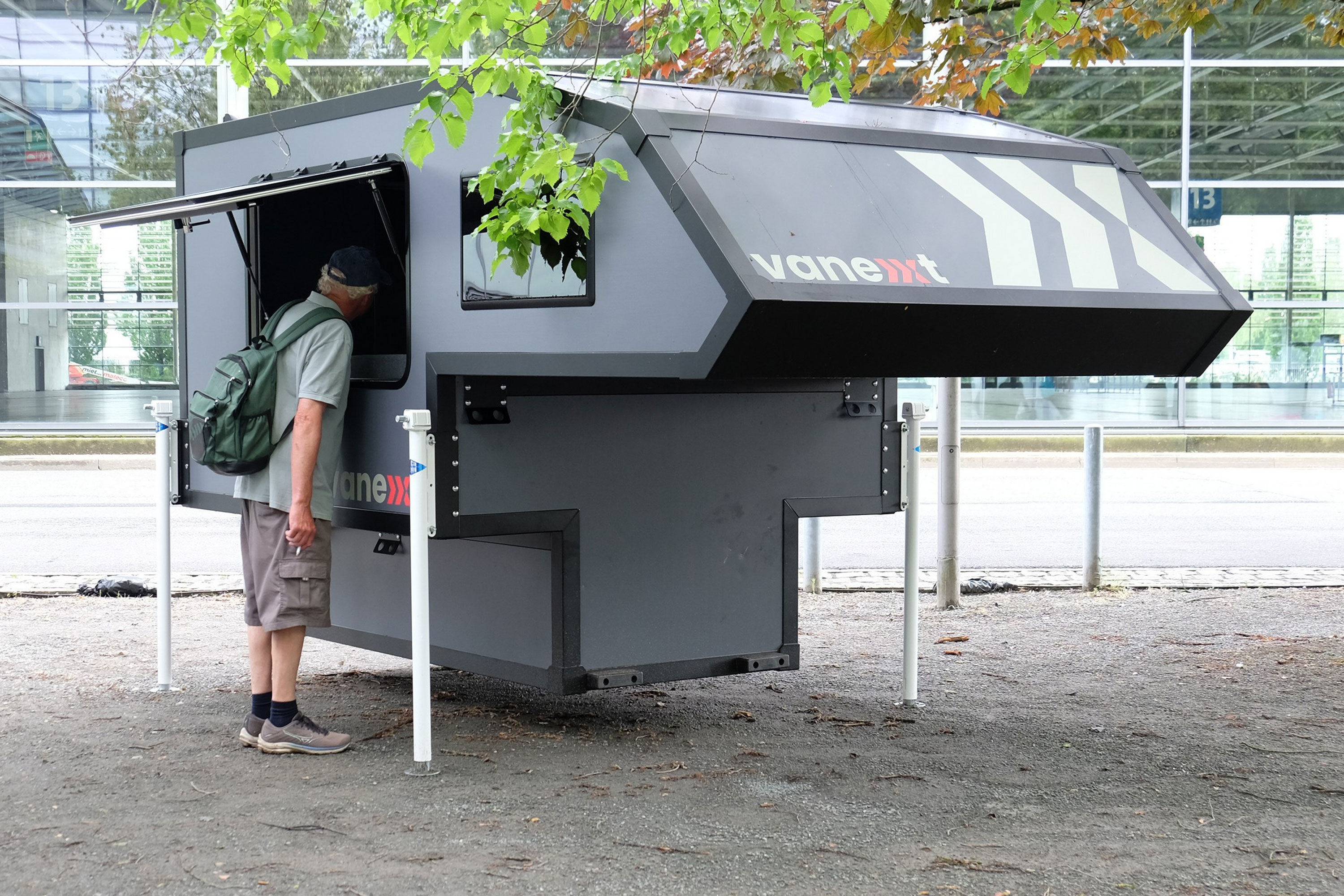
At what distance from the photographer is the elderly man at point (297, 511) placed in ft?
16.4

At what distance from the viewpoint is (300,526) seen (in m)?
A: 4.98

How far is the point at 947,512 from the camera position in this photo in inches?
341

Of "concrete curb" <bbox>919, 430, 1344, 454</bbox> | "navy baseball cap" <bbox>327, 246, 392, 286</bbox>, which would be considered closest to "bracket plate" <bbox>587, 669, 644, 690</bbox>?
"navy baseball cap" <bbox>327, 246, 392, 286</bbox>

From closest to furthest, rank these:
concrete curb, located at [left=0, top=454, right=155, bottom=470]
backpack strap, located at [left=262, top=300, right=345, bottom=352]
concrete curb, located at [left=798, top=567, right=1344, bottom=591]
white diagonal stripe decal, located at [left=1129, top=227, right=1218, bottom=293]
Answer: white diagonal stripe decal, located at [left=1129, top=227, right=1218, bottom=293] < backpack strap, located at [left=262, top=300, right=345, bottom=352] < concrete curb, located at [left=798, top=567, right=1344, bottom=591] < concrete curb, located at [left=0, top=454, right=155, bottom=470]

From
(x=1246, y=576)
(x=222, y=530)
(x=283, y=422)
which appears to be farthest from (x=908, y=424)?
(x=222, y=530)

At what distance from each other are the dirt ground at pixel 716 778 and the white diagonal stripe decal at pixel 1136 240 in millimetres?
1728

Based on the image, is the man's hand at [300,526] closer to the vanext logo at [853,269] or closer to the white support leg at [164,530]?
the white support leg at [164,530]

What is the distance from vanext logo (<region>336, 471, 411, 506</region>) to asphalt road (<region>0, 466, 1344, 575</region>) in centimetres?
519

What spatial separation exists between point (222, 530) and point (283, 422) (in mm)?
7699

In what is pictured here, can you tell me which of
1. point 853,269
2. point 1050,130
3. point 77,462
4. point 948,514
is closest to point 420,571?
point 853,269

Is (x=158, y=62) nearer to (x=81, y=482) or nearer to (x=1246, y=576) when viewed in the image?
(x=81, y=482)

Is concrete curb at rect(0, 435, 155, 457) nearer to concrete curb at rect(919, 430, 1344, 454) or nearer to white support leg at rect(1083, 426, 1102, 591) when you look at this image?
concrete curb at rect(919, 430, 1344, 454)

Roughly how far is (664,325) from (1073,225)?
158 cm

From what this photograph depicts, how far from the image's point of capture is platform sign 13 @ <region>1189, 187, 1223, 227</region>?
20.8 m
